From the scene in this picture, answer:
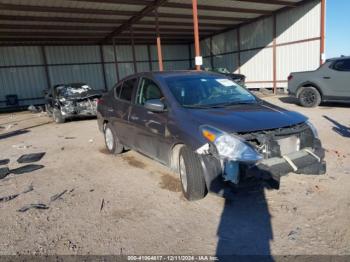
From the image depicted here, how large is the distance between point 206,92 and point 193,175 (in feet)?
4.78

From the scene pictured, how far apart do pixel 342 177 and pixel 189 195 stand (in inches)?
92.1

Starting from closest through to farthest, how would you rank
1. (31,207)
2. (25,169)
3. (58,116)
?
(31,207), (25,169), (58,116)

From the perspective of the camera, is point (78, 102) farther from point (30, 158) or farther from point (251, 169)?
point (251, 169)

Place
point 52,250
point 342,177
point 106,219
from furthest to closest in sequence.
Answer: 1. point 342,177
2. point 106,219
3. point 52,250

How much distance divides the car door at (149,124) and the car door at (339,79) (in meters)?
7.70

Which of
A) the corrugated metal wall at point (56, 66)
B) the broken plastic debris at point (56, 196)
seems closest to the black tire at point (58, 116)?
the broken plastic debris at point (56, 196)

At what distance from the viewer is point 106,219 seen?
3453 millimetres

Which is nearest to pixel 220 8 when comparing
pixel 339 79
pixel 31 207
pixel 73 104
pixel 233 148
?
pixel 339 79

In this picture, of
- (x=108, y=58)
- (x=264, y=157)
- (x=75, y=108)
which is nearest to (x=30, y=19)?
(x=75, y=108)

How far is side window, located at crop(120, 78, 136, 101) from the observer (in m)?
5.13

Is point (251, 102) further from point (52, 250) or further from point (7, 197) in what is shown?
point (7, 197)

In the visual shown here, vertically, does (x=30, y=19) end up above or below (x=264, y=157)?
above

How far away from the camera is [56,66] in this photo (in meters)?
21.9

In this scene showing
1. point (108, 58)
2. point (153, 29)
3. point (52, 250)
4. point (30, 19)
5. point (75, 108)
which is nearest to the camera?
point (52, 250)
